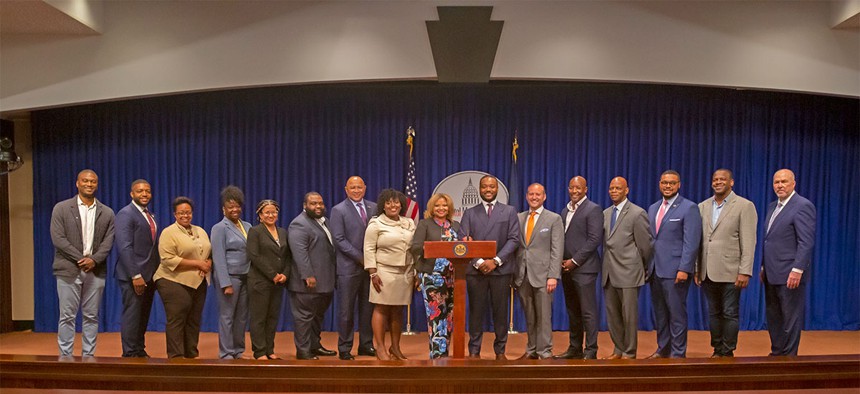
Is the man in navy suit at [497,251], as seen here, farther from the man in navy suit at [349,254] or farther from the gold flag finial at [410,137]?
the gold flag finial at [410,137]

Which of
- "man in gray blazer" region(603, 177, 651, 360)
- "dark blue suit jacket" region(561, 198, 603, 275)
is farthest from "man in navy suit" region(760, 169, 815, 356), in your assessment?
"dark blue suit jacket" region(561, 198, 603, 275)

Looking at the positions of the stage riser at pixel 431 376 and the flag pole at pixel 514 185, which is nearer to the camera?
the stage riser at pixel 431 376

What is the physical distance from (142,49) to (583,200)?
13.2 feet

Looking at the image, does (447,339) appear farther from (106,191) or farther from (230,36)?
(106,191)

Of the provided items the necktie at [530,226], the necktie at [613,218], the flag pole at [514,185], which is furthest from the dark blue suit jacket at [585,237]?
the flag pole at [514,185]

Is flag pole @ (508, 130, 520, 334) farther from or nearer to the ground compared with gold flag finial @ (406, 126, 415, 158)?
nearer to the ground

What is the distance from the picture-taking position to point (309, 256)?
520cm

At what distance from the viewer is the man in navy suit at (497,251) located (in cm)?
505

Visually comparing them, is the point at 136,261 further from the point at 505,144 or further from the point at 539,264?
the point at 505,144

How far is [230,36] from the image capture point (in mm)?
6133

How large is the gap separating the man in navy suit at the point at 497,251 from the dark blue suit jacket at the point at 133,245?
226 cm

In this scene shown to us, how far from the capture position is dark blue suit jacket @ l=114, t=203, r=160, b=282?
4934 mm

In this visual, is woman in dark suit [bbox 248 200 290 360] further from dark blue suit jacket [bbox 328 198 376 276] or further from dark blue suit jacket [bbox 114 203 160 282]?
dark blue suit jacket [bbox 114 203 160 282]

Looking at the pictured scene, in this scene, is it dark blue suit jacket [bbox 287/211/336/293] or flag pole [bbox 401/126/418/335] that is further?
flag pole [bbox 401/126/418/335]
